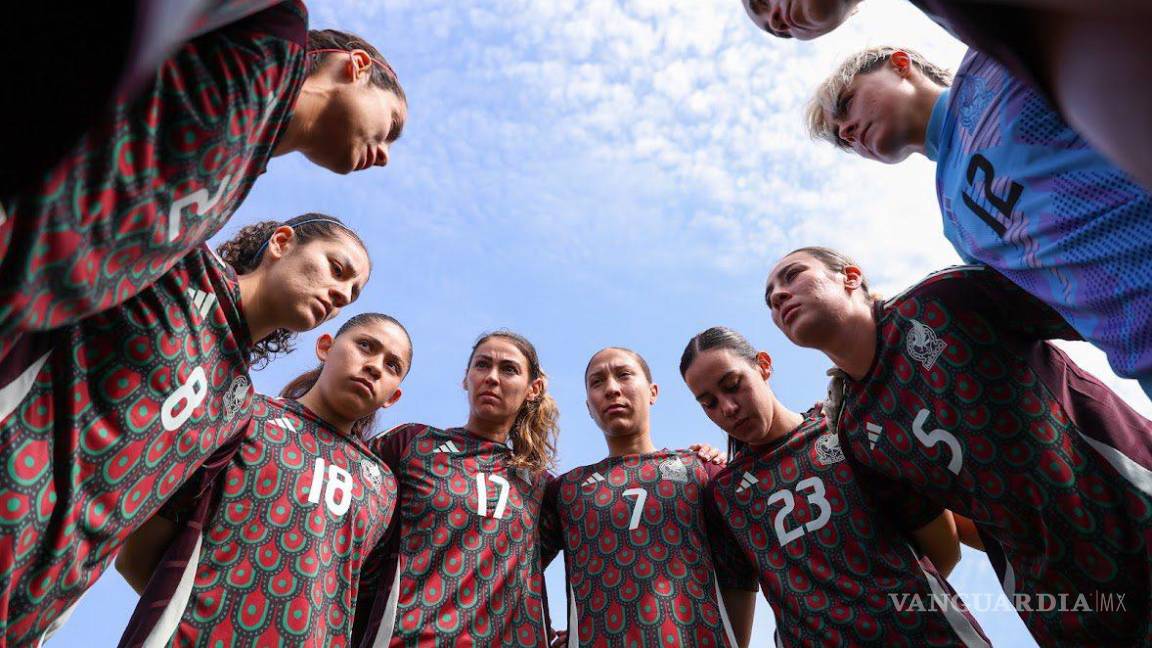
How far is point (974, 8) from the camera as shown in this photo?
2.20 feet

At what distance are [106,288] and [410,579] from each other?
2038mm

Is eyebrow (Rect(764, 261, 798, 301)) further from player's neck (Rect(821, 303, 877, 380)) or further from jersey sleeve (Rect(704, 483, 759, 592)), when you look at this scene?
jersey sleeve (Rect(704, 483, 759, 592))

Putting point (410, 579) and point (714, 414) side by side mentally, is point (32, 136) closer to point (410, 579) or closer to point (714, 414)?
point (410, 579)

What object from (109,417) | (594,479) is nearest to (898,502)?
(594,479)

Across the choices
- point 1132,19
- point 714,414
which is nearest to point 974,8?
point 1132,19

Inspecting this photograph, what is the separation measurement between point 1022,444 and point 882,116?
132 centimetres

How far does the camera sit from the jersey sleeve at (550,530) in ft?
11.9

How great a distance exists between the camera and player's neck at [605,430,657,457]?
13.2 feet

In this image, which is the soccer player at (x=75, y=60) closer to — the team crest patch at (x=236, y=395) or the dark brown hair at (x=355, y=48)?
the dark brown hair at (x=355, y=48)

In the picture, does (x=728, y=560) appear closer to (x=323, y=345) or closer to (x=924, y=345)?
(x=924, y=345)

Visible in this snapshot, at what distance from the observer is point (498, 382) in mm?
3977

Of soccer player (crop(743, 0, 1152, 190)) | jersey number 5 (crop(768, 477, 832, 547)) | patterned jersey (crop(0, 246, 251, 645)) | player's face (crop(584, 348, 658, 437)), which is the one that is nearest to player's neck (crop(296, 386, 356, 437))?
patterned jersey (crop(0, 246, 251, 645))

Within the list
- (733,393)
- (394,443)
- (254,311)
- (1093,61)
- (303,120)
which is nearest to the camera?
(1093,61)

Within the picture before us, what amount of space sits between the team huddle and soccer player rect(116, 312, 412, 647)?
12 mm
